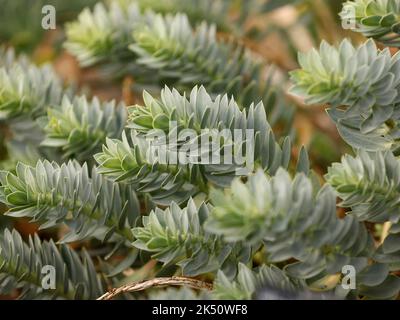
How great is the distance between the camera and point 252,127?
0.40m

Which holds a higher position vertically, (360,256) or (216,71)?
(216,71)

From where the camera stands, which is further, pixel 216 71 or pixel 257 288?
pixel 216 71

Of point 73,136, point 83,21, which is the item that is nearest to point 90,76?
point 83,21

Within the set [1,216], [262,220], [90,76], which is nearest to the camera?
[262,220]

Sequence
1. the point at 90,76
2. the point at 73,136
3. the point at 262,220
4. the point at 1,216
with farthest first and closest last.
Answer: the point at 90,76, the point at 1,216, the point at 73,136, the point at 262,220

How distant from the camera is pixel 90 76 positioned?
85cm

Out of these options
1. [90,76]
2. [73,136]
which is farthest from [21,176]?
[90,76]

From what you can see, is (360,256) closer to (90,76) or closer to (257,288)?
(257,288)

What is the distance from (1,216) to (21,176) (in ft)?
0.57

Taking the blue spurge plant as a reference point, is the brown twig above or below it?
below

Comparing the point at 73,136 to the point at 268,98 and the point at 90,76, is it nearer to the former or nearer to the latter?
the point at 268,98

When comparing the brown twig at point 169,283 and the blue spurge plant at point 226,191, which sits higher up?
the blue spurge plant at point 226,191

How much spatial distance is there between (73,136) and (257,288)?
19 centimetres
